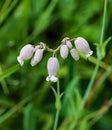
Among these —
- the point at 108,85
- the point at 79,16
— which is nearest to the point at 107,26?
the point at 79,16

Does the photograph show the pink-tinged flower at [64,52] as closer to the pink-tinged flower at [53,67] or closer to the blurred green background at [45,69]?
the pink-tinged flower at [53,67]

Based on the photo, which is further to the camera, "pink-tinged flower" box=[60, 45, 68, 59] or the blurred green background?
the blurred green background

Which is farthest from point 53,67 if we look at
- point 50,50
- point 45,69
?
point 45,69

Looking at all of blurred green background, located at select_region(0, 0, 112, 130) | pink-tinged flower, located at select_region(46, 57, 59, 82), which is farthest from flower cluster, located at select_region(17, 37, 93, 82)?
blurred green background, located at select_region(0, 0, 112, 130)

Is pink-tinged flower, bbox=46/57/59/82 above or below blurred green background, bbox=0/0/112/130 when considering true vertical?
below

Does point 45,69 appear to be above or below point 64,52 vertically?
above

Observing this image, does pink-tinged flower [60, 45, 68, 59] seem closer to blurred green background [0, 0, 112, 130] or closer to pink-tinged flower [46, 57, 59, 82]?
pink-tinged flower [46, 57, 59, 82]

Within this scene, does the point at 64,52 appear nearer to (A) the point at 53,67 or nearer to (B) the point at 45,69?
(A) the point at 53,67

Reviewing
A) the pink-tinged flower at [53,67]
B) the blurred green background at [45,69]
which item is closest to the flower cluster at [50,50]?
the pink-tinged flower at [53,67]
